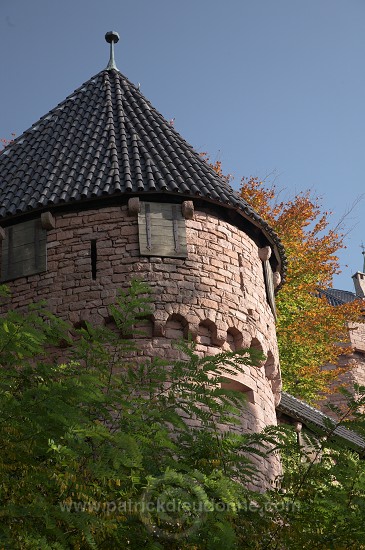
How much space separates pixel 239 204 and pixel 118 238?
1.83m

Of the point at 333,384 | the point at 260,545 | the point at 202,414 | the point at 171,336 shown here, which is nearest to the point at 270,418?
the point at 171,336

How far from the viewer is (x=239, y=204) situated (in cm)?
1269

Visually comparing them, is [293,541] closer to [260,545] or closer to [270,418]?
[260,545]

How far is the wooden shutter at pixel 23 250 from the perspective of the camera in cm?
1193

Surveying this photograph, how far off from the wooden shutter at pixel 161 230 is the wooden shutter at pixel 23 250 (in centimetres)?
125

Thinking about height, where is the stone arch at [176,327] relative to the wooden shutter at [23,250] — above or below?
below

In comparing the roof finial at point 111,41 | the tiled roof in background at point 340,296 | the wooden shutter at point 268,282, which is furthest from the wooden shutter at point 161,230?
the tiled roof in background at point 340,296

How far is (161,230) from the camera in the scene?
11.9 m

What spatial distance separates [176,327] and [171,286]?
1.64 feet

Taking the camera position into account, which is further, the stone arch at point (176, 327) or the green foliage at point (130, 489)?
the stone arch at point (176, 327)

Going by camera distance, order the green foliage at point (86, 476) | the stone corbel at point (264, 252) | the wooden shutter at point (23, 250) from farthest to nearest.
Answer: the stone corbel at point (264, 252)
the wooden shutter at point (23, 250)
the green foliage at point (86, 476)

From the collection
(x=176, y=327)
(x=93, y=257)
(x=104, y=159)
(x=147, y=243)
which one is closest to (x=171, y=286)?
(x=176, y=327)

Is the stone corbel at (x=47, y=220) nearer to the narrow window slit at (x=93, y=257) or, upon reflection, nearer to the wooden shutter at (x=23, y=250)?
the wooden shutter at (x=23, y=250)

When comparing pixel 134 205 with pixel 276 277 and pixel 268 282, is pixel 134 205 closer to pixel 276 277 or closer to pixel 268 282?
pixel 268 282
